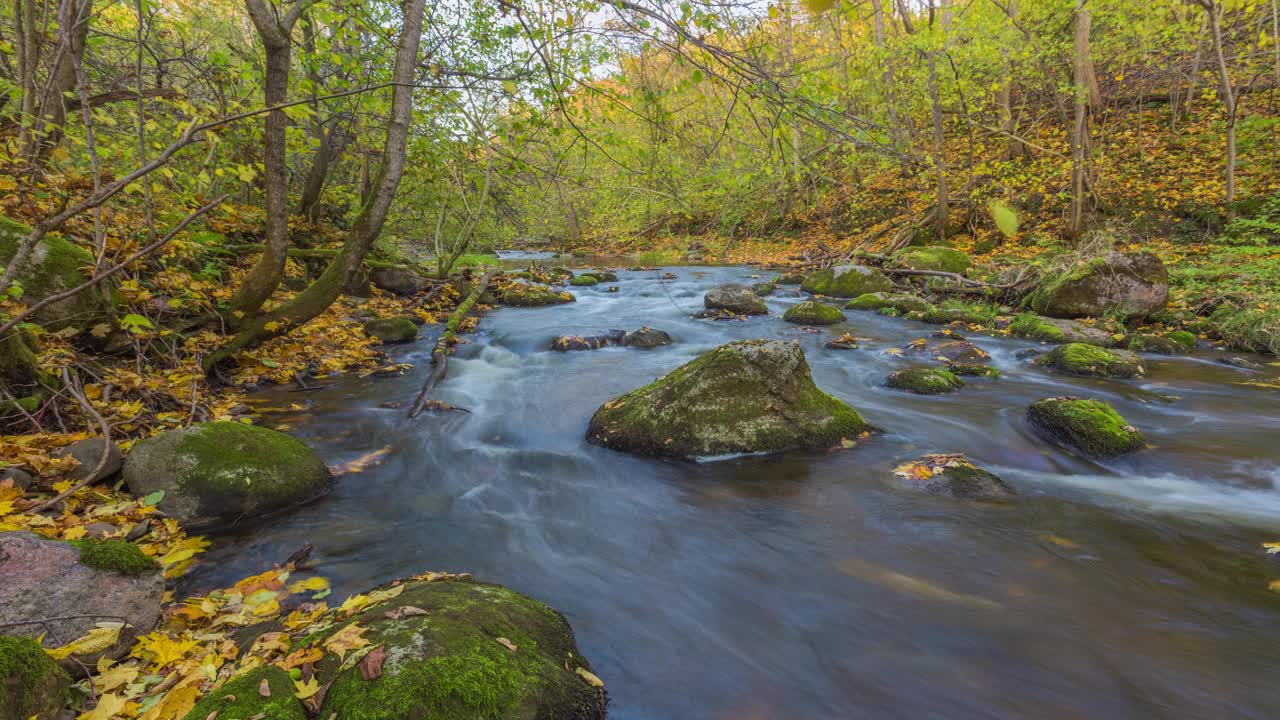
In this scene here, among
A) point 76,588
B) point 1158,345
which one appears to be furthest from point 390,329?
point 1158,345

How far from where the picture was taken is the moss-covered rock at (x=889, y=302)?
11727 mm

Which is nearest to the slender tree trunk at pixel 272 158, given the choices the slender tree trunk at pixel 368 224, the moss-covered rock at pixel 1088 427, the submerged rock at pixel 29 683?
the slender tree trunk at pixel 368 224

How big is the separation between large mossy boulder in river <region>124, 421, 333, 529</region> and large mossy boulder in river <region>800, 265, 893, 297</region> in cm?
1275

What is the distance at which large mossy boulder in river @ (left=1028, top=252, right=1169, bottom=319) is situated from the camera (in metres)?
9.43

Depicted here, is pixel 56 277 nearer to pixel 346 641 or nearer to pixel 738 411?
pixel 346 641

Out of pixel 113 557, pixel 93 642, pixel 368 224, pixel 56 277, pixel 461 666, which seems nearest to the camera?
pixel 461 666

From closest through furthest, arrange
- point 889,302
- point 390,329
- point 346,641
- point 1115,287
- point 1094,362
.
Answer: point 346,641 < point 1094,362 < point 1115,287 < point 390,329 < point 889,302

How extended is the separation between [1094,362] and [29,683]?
10.2 m

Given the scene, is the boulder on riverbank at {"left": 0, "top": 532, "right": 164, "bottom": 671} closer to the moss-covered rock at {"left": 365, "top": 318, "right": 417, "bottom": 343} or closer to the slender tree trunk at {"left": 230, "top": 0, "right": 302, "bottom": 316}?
the slender tree trunk at {"left": 230, "top": 0, "right": 302, "bottom": 316}

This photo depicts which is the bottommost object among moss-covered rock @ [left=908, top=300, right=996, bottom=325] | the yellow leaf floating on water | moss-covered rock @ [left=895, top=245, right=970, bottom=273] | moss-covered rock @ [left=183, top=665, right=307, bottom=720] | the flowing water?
the flowing water

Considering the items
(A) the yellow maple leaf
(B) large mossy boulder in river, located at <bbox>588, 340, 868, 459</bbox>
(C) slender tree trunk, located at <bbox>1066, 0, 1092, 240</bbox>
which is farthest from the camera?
(C) slender tree trunk, located at <bbox>1066, 0, 1092, 240</bbox>

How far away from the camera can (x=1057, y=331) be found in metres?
9.12

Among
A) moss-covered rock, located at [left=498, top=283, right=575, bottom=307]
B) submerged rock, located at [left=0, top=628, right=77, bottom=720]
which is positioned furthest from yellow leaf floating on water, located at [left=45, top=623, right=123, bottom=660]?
moss-covered rock, located at [left=498, top=283, right=575, bottom=307]

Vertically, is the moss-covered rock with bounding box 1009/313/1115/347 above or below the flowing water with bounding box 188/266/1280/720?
above
